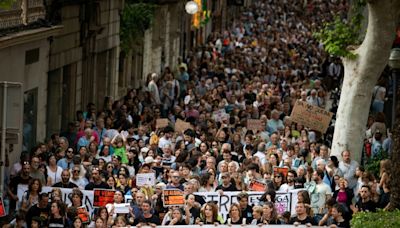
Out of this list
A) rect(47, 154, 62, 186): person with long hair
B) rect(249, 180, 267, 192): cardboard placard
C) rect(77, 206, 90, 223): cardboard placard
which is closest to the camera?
rect(77, 206, 90, 223): cardboard placard

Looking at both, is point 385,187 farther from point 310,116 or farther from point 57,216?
point 310,116

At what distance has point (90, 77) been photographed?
126 feet

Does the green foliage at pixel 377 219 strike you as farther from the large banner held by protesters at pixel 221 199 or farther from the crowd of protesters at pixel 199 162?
the large banner held by protesters at pixel 221 199

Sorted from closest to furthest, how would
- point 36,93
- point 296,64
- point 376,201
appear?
point 376,201
point 36,93
point 296,64

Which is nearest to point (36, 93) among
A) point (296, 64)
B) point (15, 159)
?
point (15, 159)

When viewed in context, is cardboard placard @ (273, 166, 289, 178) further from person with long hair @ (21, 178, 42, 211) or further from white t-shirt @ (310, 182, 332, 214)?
person with long hair @ (21, 178, 42, 211)

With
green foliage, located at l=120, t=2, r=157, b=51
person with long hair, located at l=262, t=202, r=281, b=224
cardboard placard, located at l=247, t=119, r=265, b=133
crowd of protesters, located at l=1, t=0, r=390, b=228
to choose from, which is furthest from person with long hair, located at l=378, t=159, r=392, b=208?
green foliage, located at l=120, t=2, r=157, b=51

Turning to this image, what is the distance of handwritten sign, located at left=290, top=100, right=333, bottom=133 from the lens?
3016cm

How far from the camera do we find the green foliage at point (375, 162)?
91.4 feet

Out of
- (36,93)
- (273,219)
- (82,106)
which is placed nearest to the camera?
(273,219)

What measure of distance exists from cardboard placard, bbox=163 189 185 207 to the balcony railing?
22.1ft

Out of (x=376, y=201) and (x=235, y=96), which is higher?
(x=235, y=96)

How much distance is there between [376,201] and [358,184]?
4.97ft

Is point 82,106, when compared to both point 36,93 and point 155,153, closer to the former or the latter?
point 36,93
